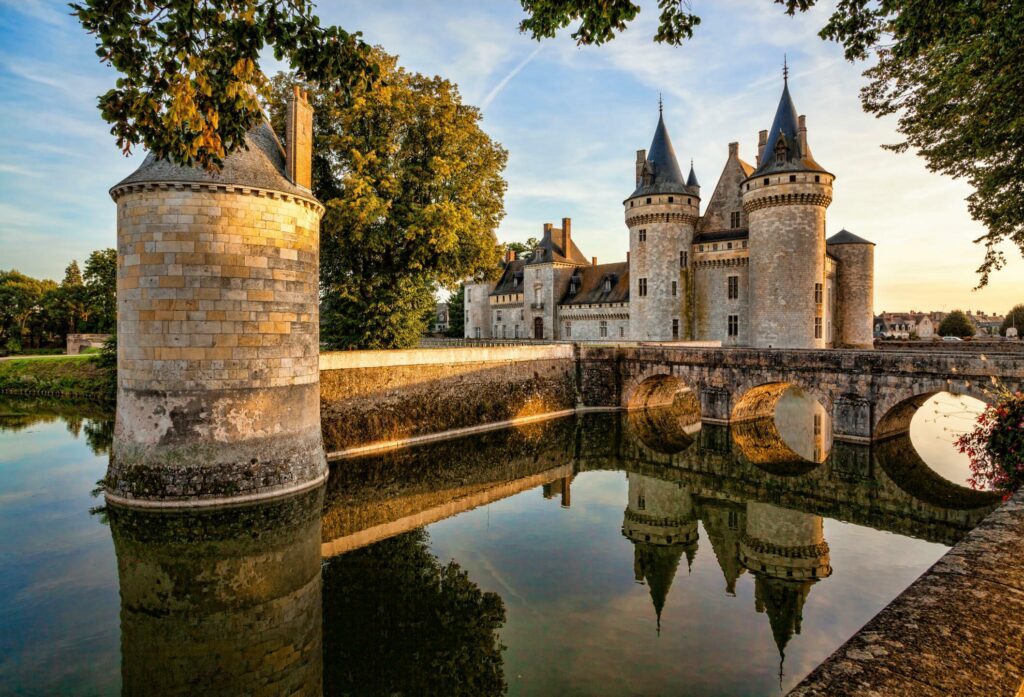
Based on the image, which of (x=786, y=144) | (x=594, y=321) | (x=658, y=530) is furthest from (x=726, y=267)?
(x=658, y=530)

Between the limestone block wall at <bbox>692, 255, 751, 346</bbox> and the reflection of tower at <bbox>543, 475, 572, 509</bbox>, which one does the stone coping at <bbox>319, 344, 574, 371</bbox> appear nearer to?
the reflection of tower at <bbox>543, 475, 572, 509</bbox>

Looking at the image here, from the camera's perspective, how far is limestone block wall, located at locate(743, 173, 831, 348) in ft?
92.1

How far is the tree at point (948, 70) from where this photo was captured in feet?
16.5

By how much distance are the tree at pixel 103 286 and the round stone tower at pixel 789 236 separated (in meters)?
40.0

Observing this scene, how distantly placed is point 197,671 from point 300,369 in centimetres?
644

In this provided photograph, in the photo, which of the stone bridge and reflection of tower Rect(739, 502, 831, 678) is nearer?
reflection of tower Rect(739, 502, 831, 678)

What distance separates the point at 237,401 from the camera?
10.3 metres

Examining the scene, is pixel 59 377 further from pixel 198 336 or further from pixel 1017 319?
pixel 1017 319

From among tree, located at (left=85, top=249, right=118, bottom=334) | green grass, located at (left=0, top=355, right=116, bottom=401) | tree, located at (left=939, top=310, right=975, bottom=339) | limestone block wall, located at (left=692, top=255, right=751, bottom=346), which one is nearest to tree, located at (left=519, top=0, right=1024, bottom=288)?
limestone block wall, located at (left=692, top=255, right=751, bottom=346)

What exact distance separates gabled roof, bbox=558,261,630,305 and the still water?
2560 centimetres

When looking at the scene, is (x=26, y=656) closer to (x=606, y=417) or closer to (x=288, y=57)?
(x=288, y=57)

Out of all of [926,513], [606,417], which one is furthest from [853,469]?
[606,417]

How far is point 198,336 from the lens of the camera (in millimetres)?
10031

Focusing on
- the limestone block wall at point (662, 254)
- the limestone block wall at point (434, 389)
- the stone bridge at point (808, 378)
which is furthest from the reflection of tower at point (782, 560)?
the limestone block wall at point (662, 254)
